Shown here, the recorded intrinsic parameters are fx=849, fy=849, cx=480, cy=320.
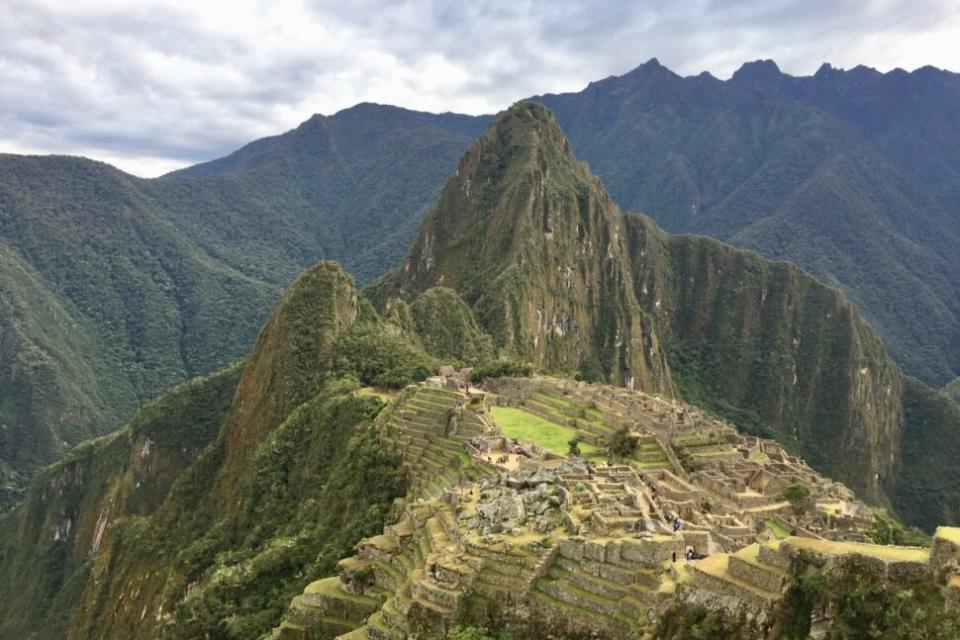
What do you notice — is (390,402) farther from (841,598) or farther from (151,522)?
(841,598)

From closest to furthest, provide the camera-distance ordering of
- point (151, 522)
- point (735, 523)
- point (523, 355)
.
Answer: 1. point (735, 523)
2. point (151, 522)
3. point (523, 355)

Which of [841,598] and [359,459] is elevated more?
[841,598]

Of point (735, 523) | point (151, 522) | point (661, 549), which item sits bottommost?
point (151, 522)

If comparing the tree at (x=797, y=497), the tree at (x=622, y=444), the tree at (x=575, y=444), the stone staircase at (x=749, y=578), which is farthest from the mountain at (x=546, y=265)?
the stone staircase at (x=749, y=578)

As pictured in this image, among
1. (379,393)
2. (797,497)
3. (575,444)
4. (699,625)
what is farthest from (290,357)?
(699,625)

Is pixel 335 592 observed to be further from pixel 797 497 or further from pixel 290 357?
pixel 290 357

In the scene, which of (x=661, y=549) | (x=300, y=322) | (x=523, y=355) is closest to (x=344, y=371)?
(x=300, y=322)
